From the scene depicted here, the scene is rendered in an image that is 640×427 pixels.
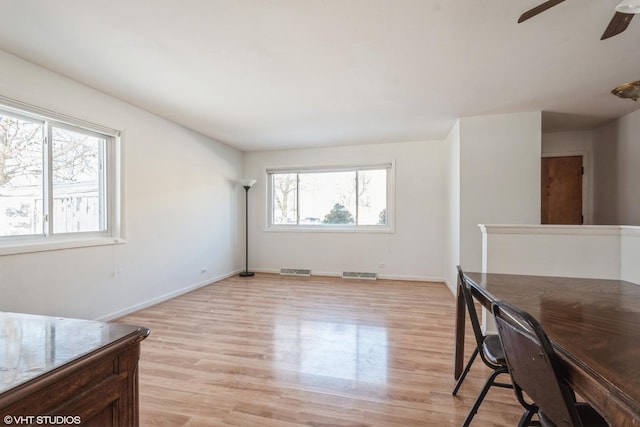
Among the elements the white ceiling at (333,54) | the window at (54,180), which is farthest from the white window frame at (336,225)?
the window at (54,180)

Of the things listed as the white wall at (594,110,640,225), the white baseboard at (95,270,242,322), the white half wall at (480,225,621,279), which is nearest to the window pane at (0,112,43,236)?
the white baseboard at (95,270,242,322)

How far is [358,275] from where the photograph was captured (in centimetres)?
528

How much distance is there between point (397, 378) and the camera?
2059 millimetres

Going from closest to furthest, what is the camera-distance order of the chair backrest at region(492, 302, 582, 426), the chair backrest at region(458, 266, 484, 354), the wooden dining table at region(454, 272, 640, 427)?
the wooden dining table at region(454, 272, 640, 427), the chair backrest at region(492, 302, 582, 426), the chair backrest at region(458, 266, 484, 354)

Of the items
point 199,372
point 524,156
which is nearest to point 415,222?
point 524,156

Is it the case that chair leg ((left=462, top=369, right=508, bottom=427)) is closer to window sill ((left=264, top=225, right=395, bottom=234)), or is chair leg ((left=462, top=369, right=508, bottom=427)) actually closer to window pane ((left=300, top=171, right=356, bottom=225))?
window sill ((left=264, top=225, right=395, bottom=234))

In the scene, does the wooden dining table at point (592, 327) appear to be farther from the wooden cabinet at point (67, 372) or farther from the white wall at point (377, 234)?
the white wall at point (377, 234)

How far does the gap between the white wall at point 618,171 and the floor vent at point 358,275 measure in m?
3.53

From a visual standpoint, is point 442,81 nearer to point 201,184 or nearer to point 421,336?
point 421,336

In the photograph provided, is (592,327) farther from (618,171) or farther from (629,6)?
(618,171)

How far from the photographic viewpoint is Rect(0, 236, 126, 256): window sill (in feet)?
7.81

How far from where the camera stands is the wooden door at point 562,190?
4465mm

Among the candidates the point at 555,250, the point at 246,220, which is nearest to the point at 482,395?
the point at 555,250

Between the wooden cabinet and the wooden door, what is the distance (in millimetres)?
5549
